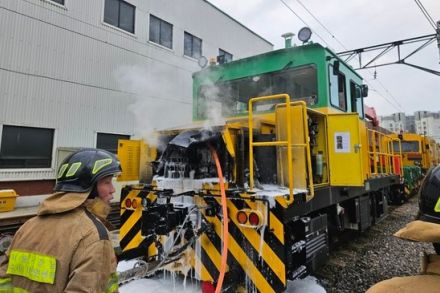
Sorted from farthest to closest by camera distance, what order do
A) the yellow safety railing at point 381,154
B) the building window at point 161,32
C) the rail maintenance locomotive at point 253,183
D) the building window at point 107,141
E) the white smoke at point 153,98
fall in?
the building window at point 161,32, the building window at point 107,141, the yellow safety railing at point 381,154, the white smoke at point 153,98, the rail maintenance locomotive at point 253,183

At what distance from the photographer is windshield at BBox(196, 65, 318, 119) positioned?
4.59 meters

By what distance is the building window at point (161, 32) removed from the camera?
40.9 ft

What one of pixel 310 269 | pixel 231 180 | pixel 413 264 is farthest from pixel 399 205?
pixel 231 180

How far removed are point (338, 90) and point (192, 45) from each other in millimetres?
10535

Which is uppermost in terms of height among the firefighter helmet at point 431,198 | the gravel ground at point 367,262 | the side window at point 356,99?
the side window at point 356,99

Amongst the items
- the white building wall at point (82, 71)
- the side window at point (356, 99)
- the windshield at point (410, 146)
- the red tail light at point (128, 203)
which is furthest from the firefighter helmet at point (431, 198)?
the windshield at point (410, 146)

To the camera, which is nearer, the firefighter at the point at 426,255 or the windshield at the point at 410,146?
the firefighter at the point at 426,255

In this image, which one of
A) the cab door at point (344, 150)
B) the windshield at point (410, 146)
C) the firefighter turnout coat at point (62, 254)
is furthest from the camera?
the windshield at point (410, 146)

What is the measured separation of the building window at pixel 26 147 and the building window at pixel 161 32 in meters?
5.60

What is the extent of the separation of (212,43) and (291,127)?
13.0 m

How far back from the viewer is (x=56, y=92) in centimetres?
973

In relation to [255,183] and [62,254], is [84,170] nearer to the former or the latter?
[62,254]

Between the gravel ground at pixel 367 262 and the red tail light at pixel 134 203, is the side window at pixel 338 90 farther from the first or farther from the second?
the red tail light at pixel 134 203

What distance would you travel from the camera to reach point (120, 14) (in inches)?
450
